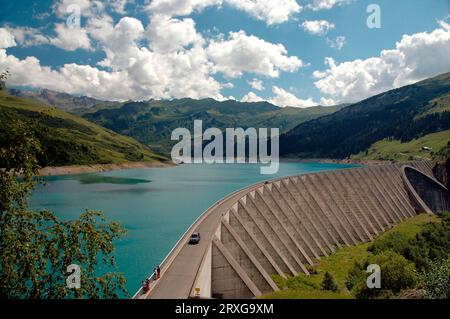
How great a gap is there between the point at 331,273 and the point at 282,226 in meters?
9.89

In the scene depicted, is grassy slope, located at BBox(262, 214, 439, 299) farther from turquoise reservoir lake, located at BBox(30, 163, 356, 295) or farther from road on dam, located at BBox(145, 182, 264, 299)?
turquoise reservoir lake, located at BBox(30, 163, 356, 295)

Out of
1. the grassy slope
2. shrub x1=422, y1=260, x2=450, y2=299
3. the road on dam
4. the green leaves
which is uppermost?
the green leaves

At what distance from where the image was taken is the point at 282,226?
181 feet

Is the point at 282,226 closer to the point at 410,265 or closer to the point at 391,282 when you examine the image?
the point at 410,265

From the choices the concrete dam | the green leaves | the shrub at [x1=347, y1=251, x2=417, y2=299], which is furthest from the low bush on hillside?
the green leaves

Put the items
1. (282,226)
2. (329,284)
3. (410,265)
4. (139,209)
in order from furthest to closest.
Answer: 1. (139,209)
2. (282,226)
3. (410,265)
4. (329,284)

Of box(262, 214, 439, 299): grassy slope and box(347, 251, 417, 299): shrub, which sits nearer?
box(262, 214, 439, 299): grassy slope

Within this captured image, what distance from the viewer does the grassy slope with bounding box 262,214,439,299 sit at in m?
26.0

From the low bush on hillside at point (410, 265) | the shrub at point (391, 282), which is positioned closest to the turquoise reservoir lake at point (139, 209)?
the shrub at point (391, 282)

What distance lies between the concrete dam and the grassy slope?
5.24 ft

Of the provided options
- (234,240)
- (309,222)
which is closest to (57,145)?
(309,222)

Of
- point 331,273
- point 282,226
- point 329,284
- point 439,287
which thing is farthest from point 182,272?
point 282,226

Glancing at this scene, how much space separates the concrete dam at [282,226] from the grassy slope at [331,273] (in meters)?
1.60
